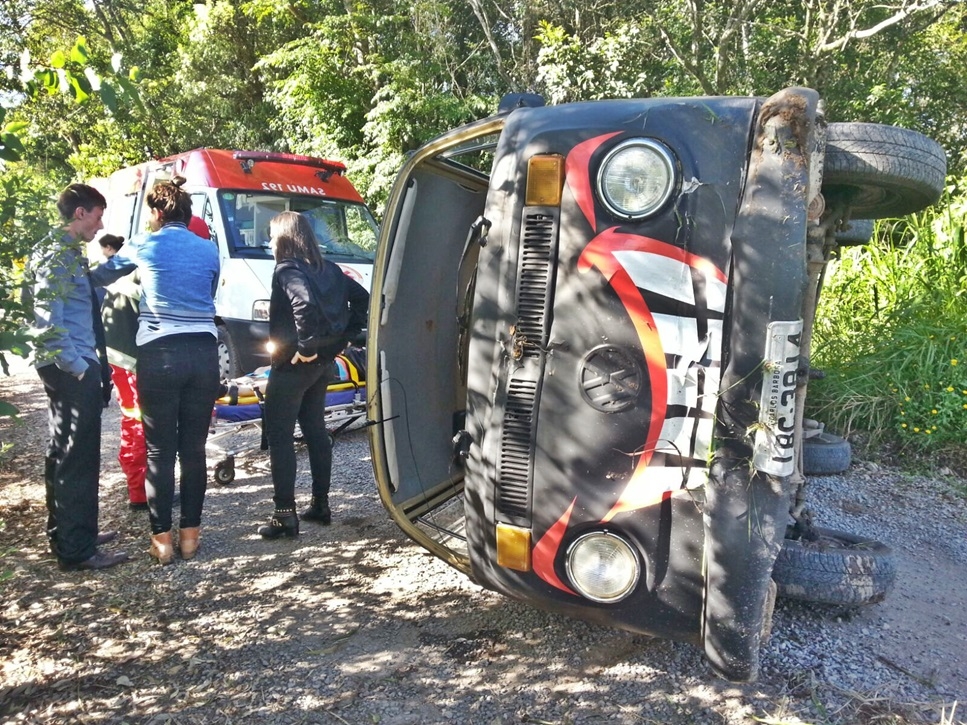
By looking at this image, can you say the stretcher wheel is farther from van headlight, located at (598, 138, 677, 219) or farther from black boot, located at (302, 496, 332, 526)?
van headlight, located at (598, 138, 677, 219)

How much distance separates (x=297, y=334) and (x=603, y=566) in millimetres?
2268

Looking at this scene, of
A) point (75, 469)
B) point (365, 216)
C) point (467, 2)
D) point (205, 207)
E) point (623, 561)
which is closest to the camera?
point (623, 561)

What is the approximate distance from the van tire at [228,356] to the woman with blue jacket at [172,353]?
346 centimetres

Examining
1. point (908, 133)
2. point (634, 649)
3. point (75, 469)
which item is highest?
point (908, 133)

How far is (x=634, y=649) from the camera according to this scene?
10.6 ft

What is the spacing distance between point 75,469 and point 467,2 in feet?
40.1

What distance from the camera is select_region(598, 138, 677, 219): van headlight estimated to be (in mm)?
2600

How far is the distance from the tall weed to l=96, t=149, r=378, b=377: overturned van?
4644 millimetres

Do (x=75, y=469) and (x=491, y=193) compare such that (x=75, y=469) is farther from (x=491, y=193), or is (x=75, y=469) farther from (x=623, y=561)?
(x=623, y=561)

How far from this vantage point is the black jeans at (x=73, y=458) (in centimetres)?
393

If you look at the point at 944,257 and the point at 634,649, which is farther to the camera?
the point at 944,257

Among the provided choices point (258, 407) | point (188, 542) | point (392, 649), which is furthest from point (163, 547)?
point (392, 649)

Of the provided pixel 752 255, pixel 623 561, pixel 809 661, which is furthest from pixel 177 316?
pixel 809 661

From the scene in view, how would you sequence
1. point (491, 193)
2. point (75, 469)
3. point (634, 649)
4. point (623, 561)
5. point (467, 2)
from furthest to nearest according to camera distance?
1. point (467, 2)
2. point (75, 469)
3. point (634, 649)
4. point (491, 193)
5. point (623, 561)
